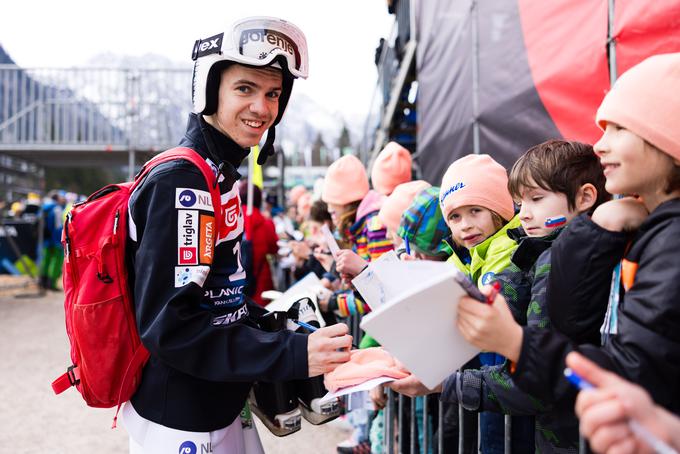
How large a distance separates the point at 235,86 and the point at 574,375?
1401 millimetres

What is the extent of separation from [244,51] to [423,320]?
1.10 meters

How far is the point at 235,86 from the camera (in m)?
1.86

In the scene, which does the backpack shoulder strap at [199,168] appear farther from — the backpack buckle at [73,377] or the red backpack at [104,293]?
the backpack buckle at [73,377]

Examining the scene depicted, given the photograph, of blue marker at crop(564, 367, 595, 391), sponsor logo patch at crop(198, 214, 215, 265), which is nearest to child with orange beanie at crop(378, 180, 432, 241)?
sponsor logo patch at crop(198, 214, 215, 265)

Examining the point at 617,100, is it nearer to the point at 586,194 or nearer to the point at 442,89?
the point at 586,194

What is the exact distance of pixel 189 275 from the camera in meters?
1.57

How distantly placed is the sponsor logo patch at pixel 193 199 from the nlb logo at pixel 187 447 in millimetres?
753

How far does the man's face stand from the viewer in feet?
6.09

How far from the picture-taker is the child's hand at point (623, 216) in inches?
52.0

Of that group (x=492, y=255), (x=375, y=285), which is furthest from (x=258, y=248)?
(x=375, y=285)

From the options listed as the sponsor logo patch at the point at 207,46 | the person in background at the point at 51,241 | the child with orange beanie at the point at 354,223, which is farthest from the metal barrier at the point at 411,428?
the person in background at the point at 51,241

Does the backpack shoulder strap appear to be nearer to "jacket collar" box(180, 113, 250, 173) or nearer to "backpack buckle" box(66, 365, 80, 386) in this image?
"jacket collar" box(180, 113, 250, 173)

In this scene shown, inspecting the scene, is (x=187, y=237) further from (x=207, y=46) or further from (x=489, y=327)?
(x=489, y=327)

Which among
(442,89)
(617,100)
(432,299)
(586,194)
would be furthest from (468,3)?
(432,299)
